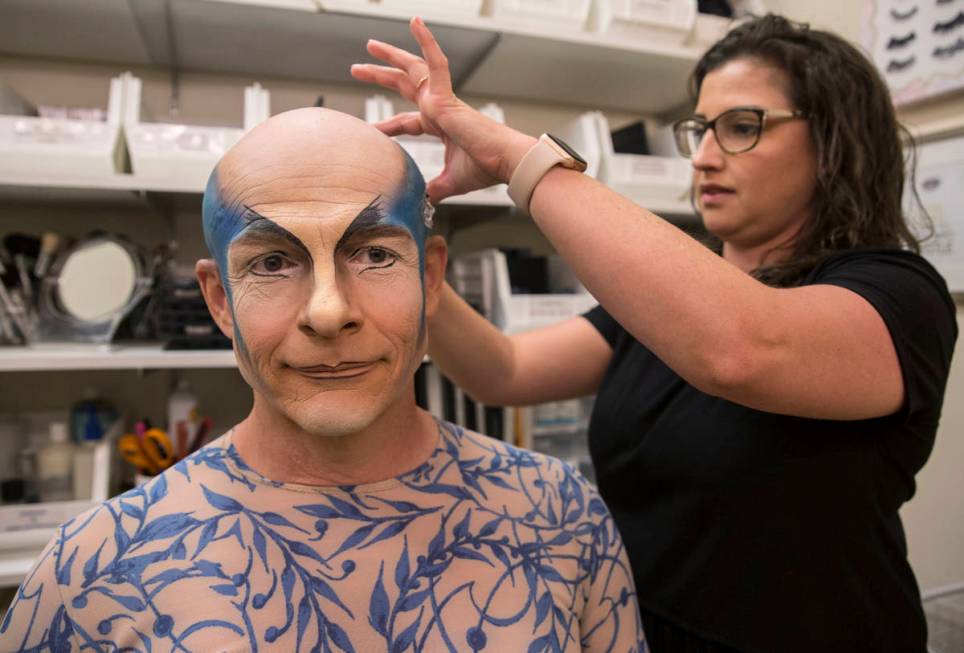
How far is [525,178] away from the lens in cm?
72

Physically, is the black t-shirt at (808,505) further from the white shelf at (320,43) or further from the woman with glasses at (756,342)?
the white shelf at (320,43)

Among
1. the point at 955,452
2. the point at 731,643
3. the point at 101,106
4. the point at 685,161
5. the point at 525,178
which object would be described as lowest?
the point at 731,643

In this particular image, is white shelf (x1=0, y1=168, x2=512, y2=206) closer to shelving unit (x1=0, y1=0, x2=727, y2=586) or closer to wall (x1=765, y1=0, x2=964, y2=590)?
shelving unit (x1=0, y1=0, x2=727, y2=586)

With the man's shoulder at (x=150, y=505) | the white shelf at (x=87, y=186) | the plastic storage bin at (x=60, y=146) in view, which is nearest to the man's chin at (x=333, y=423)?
the man's shoulder at (x=150, y=505)

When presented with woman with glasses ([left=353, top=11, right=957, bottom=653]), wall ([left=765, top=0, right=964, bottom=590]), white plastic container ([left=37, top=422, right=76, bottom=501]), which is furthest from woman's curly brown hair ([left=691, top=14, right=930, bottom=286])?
white plastic container ([left=37, top=422, right=76, bottom=501])

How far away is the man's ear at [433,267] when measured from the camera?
0.74 m

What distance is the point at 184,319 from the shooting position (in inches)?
54.7

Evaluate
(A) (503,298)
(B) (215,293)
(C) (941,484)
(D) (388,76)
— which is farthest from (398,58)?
(C) (941,484)

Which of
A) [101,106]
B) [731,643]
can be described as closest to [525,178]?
[731,643]

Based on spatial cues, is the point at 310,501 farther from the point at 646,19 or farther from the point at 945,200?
the point at 945,200

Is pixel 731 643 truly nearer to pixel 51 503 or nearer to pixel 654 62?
pixel 51 503

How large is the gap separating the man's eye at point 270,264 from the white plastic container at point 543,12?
1.10 m

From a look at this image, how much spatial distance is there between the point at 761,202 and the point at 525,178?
1.41 ft

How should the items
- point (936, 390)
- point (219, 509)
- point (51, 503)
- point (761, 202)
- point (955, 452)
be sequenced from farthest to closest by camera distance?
point (955, 452), point (51, 503), point (761, 202), point (936, 390), point (219, 509)
